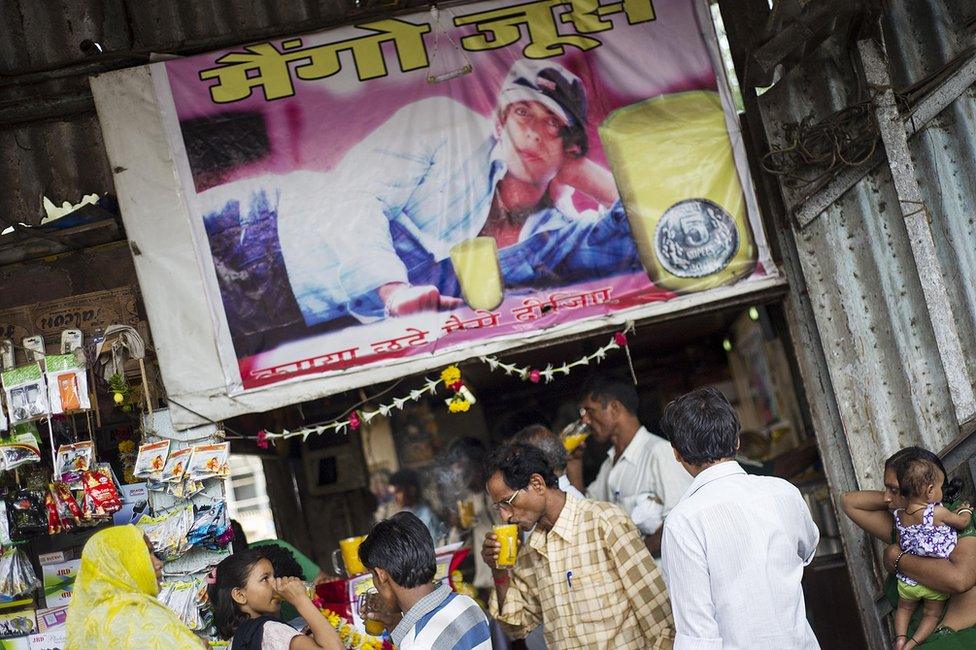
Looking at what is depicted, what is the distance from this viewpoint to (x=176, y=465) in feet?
15.7

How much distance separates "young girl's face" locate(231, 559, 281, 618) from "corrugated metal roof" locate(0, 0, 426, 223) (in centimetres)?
248

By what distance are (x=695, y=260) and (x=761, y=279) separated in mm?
336

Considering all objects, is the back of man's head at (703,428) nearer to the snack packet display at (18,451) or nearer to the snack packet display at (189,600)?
the snack packet display at (189,600)

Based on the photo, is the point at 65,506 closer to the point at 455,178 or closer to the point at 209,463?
the point at 209,463

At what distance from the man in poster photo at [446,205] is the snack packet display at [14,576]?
174 centimetres

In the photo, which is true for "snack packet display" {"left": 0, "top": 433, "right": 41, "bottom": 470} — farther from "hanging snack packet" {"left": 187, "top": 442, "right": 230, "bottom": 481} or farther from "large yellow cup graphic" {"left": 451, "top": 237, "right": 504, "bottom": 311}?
"large yellow cup graphic" {"left": 451, "top": 237, "right": 504, "bottom": 311}

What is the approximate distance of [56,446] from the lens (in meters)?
4.89

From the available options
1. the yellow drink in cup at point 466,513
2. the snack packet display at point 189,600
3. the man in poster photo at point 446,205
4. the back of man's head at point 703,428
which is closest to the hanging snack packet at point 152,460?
the snack packet display at point 189,600

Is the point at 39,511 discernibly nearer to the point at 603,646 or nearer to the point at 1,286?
the point at 1,286

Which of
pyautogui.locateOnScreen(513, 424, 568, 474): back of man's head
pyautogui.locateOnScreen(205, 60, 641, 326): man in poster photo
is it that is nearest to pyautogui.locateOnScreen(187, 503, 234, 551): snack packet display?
pyautogui.locateOnScreen(205, 60, 641, 326): man in poster photo

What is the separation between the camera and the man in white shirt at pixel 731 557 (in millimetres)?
2887

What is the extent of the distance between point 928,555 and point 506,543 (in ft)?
5.14

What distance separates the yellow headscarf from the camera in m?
3.36

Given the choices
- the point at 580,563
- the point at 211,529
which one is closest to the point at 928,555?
the point at 580,563
